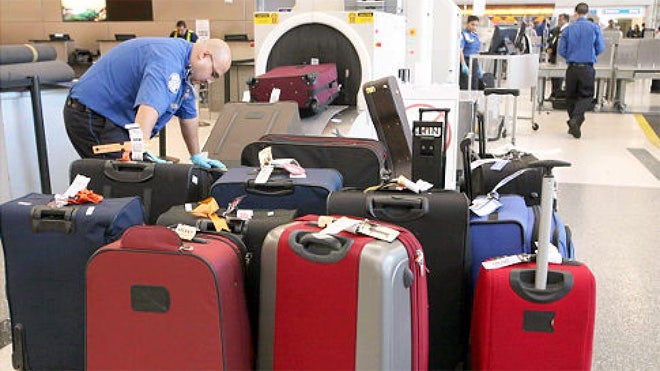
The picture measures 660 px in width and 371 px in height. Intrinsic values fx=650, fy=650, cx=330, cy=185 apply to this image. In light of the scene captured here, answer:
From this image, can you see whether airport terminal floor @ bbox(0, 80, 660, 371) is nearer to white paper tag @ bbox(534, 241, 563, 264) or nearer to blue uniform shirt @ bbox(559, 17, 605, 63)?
white paper tag @ bbox(534, 241, 563, 264)

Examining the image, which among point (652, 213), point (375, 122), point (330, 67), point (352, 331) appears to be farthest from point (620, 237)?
point (352, 331)

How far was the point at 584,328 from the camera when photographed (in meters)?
1.71

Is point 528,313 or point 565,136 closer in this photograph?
point 528,313

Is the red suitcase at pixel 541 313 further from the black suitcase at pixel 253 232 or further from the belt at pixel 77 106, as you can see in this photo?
the belt at pixel 77 106

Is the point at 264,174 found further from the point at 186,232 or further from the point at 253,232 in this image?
the point at 186,232

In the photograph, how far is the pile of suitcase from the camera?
1.66m

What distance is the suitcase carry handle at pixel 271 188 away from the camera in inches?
83.9

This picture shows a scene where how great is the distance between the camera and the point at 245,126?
138 inches

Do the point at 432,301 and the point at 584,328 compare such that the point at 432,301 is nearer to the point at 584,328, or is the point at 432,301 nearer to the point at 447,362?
the point at 447,362

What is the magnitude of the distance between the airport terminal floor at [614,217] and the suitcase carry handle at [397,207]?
1.61 ft

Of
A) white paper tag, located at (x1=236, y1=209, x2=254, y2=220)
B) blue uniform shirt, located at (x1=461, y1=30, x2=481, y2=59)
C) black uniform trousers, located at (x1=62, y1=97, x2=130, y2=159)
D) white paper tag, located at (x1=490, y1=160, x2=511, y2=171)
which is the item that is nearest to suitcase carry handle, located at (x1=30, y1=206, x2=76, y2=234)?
white paper tag, located at (x1=236, y1=209, x2=254, y2=220)

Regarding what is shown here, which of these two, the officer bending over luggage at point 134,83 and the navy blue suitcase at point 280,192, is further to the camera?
the officer bending over luggage at point 134,83

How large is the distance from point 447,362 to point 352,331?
598 millimetres

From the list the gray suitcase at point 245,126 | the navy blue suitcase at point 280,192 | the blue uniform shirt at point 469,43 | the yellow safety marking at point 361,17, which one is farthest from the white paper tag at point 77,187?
the blue uniform shirt at point 469,43
